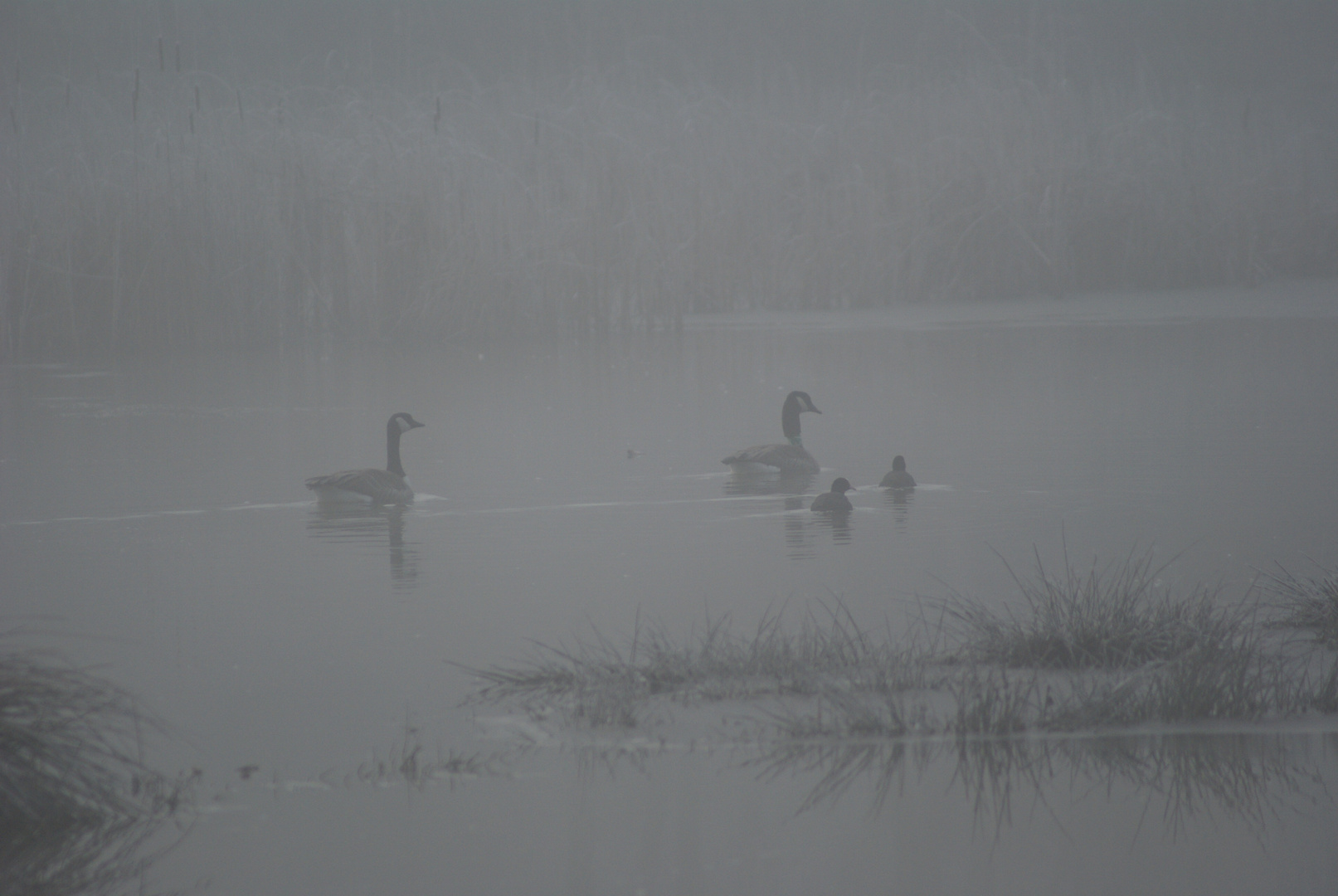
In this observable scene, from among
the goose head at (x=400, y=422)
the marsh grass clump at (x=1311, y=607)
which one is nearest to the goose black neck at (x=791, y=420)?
the goose head at (x=400, y=422)

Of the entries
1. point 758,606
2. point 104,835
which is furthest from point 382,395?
point 104,835

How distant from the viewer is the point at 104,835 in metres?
3.22

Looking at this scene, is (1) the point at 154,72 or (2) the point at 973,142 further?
(1) the point at 154,72

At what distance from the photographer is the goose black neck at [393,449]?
26.3 ft

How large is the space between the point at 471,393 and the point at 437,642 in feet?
25.8

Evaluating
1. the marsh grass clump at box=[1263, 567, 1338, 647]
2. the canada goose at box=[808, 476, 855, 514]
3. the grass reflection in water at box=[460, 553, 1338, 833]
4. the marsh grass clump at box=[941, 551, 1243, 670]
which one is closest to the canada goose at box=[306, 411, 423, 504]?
the canada goose at box=[808, 476, 855, 514]

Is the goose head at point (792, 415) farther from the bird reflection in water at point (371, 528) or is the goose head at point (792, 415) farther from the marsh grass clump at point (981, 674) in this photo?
the marsh grass clump at point (981, 674)

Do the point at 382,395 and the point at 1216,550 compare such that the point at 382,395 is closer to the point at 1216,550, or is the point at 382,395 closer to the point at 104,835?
the point at 1216,550

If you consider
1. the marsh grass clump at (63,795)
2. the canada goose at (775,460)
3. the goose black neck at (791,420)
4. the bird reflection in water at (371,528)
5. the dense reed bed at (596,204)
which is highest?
the dense reed bed at (596,204)

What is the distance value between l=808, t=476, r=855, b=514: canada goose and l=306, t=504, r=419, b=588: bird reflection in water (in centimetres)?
188

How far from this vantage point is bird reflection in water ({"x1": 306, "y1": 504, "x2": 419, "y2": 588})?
20.4 ft

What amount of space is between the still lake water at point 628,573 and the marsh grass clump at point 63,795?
0.14 meters

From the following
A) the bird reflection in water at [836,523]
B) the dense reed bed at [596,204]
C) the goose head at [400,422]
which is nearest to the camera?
the bird reflection in water at [836,523]

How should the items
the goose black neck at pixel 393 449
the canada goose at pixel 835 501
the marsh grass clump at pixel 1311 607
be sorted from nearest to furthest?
the marsh grass clump at pixel 1311 607
the canada goose at pixel 835 501
the goose black neck at pixel 393 449
